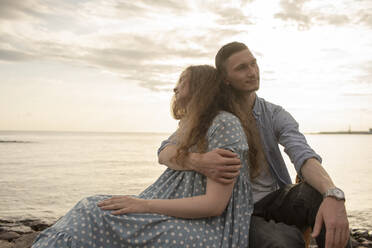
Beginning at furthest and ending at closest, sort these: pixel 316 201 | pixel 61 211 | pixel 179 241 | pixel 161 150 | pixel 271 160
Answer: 1. pixel 61 211
2. pixel 271 160
3. pixel 161 150
4. pixel 316 201
5. pixel 179 241

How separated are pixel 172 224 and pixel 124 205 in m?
0.33

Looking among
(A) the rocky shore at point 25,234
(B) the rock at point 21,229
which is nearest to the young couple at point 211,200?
(A) the rocky shore at point 25,234

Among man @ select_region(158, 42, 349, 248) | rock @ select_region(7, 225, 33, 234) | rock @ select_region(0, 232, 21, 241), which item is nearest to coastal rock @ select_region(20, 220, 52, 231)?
rock @ select_region(7, 225, 33, 234)

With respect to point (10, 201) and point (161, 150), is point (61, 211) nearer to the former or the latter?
point (10, 201)

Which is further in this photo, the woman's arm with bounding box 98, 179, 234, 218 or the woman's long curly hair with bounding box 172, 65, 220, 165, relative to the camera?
the woman's long curly hair with bounding box 172, 65, 220, 165

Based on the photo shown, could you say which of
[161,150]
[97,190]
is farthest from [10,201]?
[161,150]

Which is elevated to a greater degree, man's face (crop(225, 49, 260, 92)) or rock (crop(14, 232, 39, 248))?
man's face (crop(225, 49, 260, 92))

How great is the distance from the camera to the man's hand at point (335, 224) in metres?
2.47

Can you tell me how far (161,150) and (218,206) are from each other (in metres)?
0.82

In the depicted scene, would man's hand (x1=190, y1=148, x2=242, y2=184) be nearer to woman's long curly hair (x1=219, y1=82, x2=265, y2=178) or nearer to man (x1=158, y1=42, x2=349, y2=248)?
man (x1=158, y1=42, x2=349, y2=248)

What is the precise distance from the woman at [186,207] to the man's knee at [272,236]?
65 millimetres

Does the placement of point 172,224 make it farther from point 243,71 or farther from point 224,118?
point 243,71

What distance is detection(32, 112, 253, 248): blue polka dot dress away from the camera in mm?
2305

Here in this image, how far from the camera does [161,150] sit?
123 inches
